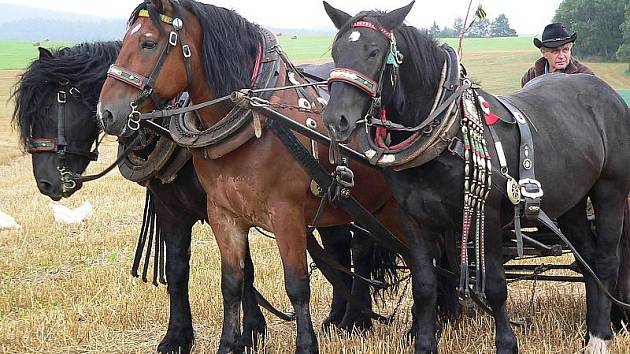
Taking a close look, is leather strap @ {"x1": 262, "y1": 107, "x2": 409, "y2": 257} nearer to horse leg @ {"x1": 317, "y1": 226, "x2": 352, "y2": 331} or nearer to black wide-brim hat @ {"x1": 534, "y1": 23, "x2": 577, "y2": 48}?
horse leg @ {"x1": 317, "y1": 226, "x2": 352, "y2": 331}

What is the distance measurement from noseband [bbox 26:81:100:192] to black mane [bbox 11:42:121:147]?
4cm

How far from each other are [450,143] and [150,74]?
143cm

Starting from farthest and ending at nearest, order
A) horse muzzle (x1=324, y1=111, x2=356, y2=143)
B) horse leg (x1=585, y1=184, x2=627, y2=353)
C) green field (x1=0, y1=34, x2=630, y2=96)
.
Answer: green field (x1=0, y1=34, x2=630, y2=96), horse leg (x1=585, y1=184, x2=627, y2=353), horse muzzle (x1=324, y1=111, x2=356, y2=143)

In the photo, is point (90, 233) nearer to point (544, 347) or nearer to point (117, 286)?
point (117, 286)

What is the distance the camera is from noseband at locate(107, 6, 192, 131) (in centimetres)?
335

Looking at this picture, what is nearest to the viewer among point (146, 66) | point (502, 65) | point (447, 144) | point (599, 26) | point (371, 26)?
point (371, 26)

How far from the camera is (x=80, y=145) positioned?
4.24 meters

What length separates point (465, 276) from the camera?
3211 millimetres

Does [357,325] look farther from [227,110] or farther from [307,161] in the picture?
[227,110]

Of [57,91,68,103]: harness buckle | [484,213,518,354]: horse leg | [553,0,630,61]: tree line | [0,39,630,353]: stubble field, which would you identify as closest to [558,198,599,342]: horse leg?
[0,39,630,353]: stubble field

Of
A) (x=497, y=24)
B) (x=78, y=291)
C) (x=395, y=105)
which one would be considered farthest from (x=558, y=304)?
(x=497, y=24)

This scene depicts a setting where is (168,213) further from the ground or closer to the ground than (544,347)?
further from the ground

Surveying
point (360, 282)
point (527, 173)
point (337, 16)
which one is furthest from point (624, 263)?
point (337, 16)

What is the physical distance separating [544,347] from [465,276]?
1032 mm
